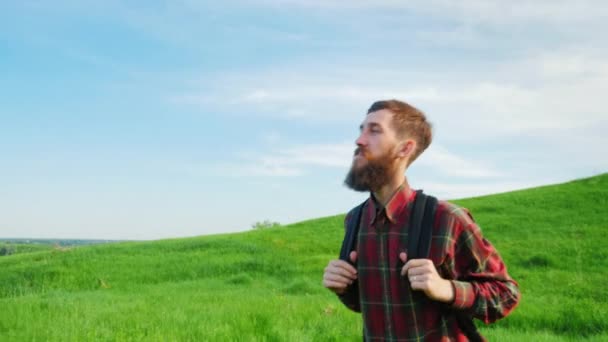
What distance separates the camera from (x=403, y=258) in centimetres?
338

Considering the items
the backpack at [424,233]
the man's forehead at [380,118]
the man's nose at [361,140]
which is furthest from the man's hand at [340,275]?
the man's forehead at [380,118]

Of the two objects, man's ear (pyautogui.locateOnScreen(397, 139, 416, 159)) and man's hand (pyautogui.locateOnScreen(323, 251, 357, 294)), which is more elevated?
man's ear (pyautogui.locateOnScreen(397, 139, 416, 159))

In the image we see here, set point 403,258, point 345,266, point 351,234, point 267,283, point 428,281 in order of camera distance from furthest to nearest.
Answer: point 267,283 < point 351,234 < point 345,266 < point 403,258 < point 428,281

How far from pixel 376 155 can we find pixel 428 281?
0.82m

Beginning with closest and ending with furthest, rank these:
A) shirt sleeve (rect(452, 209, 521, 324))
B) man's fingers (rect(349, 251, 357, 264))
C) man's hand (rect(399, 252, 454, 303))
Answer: man's hand (rect(399, 252, 454, 303)) < shirt sleeve (rect(452, 209, 521, 324)) < man's fingers (rect(349, 251, 357, 264))

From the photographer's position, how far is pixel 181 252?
25172 millimetres

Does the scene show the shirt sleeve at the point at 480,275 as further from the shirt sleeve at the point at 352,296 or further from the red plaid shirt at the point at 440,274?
the shirt sleeve at the point at 352,296

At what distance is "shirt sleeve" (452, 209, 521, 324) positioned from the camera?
3312 millimetres

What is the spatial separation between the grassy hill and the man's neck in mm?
4651

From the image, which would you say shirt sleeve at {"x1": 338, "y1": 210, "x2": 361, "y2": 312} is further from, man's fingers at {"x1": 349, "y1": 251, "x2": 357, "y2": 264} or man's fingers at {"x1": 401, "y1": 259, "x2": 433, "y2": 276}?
man's fingers at {"x1": 401, "y1": 259, "x2": 433, "y2": 276}

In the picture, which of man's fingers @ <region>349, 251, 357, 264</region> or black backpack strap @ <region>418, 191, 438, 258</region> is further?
man's fingers @ <region>349, 251, 357, 264</region>

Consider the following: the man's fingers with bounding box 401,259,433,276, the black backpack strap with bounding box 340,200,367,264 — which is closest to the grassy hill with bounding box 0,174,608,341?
the black backpack strap with bounding box 340,200,367,264

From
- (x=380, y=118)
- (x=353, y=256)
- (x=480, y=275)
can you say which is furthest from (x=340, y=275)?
(x=380, y=118)

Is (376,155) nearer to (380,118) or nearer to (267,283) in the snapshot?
(380,118)
